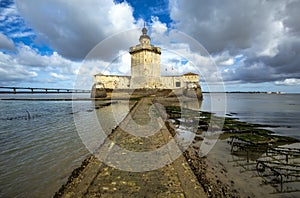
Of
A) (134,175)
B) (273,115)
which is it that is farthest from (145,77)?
(134,175)

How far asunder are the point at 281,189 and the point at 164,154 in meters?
3.55

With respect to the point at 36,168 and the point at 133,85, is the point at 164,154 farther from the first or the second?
the point at 133,85

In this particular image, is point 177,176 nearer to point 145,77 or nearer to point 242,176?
point 242,176

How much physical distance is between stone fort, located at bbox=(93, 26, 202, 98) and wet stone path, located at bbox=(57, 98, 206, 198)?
34.1 m

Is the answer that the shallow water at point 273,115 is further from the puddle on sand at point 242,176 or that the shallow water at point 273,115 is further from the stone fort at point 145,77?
the stone fort at point 145,77

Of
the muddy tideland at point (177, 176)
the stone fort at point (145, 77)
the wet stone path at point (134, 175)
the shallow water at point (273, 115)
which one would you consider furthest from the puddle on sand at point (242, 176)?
the stone fort at point (145, 77)

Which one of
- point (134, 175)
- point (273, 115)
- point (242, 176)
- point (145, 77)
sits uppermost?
point (145, 77)

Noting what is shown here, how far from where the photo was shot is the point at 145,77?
3909 centimetres

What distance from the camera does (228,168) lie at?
6.27 m

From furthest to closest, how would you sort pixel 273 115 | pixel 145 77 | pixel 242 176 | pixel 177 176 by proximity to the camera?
pixel 145 77 < pixel 273 115 < pixel 242 176 < pixel 177 176

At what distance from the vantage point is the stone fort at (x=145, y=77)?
129ft

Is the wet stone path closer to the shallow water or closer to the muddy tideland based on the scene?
the muddy tideland

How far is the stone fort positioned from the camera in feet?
129

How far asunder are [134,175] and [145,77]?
117 ft
